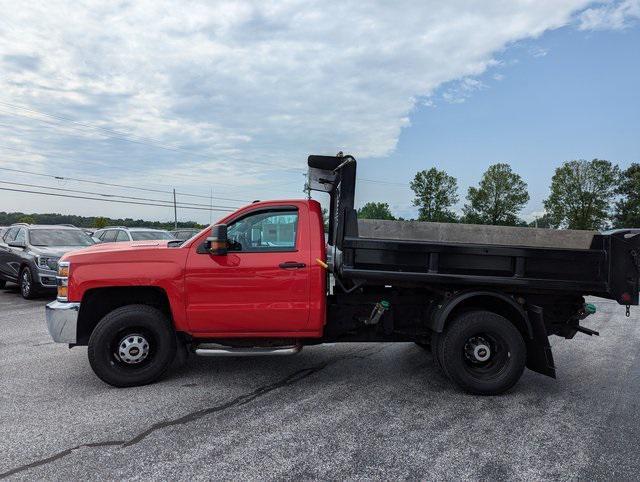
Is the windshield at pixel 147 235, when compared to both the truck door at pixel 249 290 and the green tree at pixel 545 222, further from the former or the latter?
the green tree at pixel 545 222

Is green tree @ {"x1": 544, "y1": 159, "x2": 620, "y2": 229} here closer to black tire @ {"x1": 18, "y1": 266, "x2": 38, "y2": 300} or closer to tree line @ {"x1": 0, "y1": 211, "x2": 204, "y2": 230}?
tree line @ {"x1": 0, "y1": 211, "x2": 204, "y2": 230}

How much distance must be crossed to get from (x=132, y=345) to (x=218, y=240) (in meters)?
1.44

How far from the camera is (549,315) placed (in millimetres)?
5316

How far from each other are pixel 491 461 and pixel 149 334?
3.51m

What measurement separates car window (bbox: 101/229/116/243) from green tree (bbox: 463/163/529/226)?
7204 centimetres

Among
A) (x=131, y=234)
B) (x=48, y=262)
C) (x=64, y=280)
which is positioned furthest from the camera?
(x=131, y=234)

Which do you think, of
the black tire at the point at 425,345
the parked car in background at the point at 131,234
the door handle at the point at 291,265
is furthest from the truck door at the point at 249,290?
the parked car in background at the point at 131,234

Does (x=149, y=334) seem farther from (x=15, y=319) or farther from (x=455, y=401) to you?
(x=15, y=319)

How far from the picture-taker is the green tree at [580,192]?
71.2m

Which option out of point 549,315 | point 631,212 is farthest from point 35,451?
point 631,212

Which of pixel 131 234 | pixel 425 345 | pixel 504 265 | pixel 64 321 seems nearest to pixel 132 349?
pixel 64 321

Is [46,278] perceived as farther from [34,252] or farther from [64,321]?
[64,321]

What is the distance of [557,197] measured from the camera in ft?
240

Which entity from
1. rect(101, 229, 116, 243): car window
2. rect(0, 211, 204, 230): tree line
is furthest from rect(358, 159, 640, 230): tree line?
rect(101, 229, 116, 243): car window
